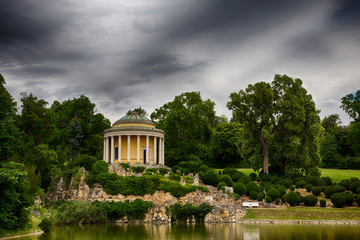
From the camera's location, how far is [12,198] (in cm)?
2173

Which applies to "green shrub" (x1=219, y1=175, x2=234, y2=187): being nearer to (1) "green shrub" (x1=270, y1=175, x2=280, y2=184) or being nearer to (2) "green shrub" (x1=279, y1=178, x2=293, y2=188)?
(1) "green shrub" (x1=270, y1=175, x2=280, y2=184)

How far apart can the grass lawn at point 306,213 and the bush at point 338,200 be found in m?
0.73

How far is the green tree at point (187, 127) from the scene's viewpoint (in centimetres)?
5481

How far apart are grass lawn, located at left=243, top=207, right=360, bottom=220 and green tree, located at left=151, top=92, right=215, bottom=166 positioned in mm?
17794

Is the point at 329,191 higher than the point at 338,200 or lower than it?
higher

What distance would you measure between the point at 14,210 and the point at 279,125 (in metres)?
34.4

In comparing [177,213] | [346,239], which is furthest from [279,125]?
[346,239]

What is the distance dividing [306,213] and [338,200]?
14.0 feet

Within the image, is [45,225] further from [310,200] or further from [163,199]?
[310,200]

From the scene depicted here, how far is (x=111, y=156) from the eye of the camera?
47156 millimetres

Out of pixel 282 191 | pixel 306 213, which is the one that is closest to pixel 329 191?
pixel 282 191

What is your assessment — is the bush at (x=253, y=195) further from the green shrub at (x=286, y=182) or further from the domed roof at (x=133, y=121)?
the domed roof at (x=133, y=121)

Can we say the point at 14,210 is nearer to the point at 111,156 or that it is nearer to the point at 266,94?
the point at 111,156

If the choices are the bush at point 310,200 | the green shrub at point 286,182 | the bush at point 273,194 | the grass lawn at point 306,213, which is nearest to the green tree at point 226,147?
the green shrub at point 286,182
